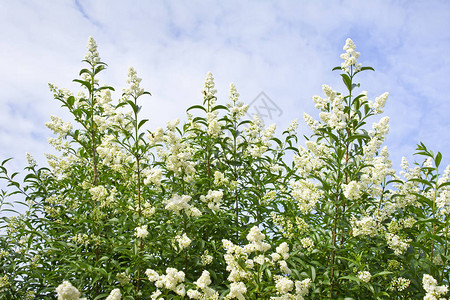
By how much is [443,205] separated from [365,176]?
91cm

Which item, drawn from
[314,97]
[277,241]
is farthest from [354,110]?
[277,241]

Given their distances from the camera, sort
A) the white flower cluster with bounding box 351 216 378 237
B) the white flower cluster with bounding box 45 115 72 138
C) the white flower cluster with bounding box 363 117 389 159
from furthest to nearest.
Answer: the white flower cluster with bounding box 45 115 72 138, the white flower cluster with bounding box 363 117 389 159, the white flower cluster with bounding box 351 216 378 237


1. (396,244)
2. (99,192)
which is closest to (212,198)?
(99,192)

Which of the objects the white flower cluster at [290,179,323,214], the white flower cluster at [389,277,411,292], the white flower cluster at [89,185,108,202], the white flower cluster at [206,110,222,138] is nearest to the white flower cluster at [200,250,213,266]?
the white flower cluster at [290,179,323,214]

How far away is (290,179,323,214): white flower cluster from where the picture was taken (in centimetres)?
398

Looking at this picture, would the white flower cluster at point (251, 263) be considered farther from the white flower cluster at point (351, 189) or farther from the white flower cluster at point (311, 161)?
the white flower cluster at point (311, 161)

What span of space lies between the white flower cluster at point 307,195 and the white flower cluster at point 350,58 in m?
1.42

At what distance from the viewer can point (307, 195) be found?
13.3 feet

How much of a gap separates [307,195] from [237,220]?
105cm

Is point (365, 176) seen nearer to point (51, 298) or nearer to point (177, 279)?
point (177, 279)


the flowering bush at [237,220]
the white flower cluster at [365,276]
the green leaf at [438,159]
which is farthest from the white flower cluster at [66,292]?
the green leaf at [438,159]

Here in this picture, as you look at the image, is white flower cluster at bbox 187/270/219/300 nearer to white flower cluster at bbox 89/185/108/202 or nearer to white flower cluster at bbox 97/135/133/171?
white flower cluster at bbox 89/185/108/202

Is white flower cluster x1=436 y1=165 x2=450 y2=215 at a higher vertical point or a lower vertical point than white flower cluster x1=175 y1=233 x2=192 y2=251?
higher

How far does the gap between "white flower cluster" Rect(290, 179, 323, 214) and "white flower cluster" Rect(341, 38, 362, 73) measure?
1.42m
